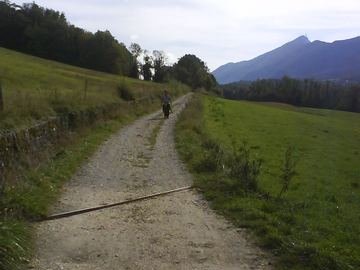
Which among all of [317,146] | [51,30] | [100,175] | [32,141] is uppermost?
[51,30]

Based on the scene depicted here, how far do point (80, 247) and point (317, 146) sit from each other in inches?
1021

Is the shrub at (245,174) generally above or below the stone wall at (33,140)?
below

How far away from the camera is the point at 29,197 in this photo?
932 centimetres

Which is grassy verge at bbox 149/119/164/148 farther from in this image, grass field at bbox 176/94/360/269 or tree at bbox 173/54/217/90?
tree at bbox 173/54/217/90

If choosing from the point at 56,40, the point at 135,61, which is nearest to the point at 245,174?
the point at 56,40

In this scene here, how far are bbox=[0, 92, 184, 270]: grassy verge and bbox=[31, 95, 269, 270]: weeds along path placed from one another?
0.22 m

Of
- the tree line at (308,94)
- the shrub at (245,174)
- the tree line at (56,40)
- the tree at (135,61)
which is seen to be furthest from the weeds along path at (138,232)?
the tree line at (308,94)

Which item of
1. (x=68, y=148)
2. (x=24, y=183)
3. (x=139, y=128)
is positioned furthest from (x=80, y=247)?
(x=139, y=128)

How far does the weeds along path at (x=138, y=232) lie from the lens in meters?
7.04

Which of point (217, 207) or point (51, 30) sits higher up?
point (51, 30)

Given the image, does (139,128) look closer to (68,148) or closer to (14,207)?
(68,148)

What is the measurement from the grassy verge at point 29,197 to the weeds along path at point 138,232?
217 mm

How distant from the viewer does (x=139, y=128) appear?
24.8 metres

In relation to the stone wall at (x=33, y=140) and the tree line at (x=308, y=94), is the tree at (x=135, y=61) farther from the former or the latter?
the stone wall at (x=33, y=140)
